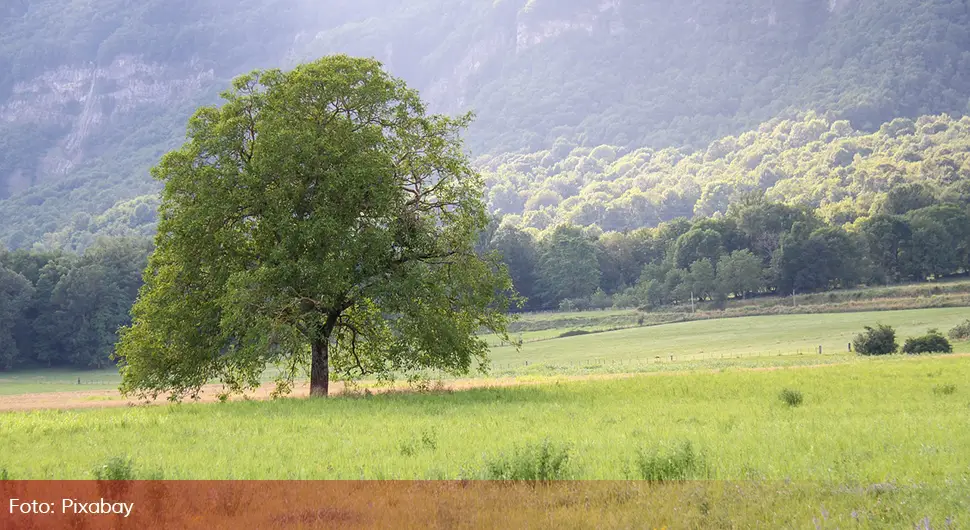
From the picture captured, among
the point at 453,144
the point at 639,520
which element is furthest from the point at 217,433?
Result: the point at 453,144

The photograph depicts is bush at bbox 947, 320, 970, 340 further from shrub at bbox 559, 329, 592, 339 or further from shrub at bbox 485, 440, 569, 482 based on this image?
shrub at bbox 485, 440, 569, 482

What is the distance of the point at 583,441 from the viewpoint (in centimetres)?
1579

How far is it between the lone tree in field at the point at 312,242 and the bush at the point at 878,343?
39.2 meters

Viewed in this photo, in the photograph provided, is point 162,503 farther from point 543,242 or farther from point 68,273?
point 543,242

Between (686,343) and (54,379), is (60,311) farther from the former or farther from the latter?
(686,343)

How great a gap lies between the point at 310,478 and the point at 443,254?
20701 mm

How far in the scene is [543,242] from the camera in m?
173

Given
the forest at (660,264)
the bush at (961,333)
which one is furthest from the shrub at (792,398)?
the forest at (660,264)

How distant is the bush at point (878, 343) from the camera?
6072 centimetres

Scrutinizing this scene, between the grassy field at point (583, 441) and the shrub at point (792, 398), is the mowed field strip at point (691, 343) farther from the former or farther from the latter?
the shrub at point (792, 398)

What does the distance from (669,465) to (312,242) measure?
2010cm

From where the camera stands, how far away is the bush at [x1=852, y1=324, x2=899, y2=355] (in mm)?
60719

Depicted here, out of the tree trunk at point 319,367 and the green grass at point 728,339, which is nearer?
the tree trunk at point 319,367

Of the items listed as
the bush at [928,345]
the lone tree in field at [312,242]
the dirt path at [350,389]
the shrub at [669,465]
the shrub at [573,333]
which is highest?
the lone tree in field at [312,242]
